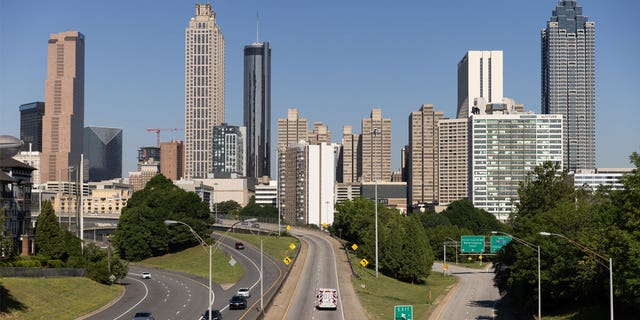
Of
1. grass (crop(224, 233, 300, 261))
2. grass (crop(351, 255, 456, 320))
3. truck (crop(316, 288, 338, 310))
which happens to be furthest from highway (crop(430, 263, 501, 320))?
grass (crop(224, 233, 300, 261))

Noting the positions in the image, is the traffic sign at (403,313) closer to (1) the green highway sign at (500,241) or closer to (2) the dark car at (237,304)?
(2) the dark car at (237,304)

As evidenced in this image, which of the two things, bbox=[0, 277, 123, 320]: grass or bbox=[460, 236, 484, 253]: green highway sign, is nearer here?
bbox=[0, 277, 123, 320]: grass

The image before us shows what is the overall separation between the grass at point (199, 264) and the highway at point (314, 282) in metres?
10.4

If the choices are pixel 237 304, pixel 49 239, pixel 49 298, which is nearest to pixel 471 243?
pixel 237 304

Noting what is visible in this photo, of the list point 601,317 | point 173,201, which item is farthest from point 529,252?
point 173,201

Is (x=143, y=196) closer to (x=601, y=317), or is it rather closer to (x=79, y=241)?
(x=79, y=241)

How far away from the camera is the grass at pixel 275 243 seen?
15038 cm

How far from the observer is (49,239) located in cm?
10344

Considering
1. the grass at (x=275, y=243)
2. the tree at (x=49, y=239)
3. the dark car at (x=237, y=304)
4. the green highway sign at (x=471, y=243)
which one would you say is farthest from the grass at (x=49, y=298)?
the grass at (x=275, y=243)

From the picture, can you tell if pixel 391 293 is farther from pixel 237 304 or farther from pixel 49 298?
pixel 49 298

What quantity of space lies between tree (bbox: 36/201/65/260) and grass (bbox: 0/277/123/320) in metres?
8.47

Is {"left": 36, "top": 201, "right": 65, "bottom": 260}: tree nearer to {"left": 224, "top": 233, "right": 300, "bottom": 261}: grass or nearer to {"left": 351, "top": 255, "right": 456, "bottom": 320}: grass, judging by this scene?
{"left": 351, "top": 255, "right": 456, "bottom": 320}: grass

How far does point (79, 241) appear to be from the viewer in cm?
10719

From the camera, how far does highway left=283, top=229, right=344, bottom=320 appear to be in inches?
3172
